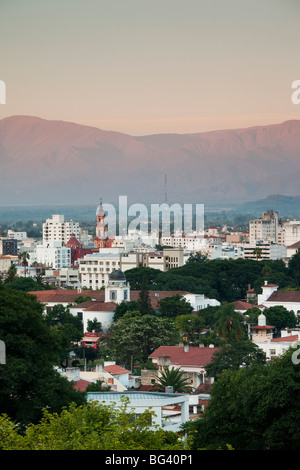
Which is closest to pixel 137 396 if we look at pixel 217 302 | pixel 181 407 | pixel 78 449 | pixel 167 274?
pixel 181 407

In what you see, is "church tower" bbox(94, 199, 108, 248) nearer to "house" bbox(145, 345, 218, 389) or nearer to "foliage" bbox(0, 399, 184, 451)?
"house" bbox(145, 345, 218, 389)

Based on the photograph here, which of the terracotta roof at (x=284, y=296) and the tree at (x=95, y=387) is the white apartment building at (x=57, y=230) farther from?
the tree at (x=95, y=387)

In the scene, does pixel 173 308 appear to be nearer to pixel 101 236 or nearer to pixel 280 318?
pixel 280 318

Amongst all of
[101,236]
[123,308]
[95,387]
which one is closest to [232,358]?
[95,387]

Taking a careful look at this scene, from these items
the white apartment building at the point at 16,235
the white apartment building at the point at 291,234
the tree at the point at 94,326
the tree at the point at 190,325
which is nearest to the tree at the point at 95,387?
the tree at the point at 190,325

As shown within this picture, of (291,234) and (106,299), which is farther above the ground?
(291,234)

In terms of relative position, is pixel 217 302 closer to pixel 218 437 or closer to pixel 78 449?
pixel 218 437
